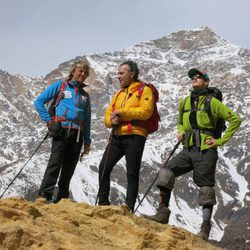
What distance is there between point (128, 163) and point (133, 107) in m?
1.02

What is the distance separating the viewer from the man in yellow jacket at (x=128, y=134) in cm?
982

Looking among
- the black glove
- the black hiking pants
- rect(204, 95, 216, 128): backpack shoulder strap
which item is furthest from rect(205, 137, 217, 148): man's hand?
the black glove

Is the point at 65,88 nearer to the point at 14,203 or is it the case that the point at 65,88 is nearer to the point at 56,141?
the point at 56,141

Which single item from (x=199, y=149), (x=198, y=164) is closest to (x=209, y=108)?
(x=199, y=149)

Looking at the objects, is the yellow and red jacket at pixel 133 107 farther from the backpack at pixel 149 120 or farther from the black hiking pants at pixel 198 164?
the black hiking pants at pixel 198 164

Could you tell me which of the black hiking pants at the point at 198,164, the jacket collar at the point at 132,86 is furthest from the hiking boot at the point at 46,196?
the jacket collar at the point at 132,86

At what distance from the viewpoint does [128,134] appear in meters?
9.98

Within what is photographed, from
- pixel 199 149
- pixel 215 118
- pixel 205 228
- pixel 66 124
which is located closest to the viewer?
pixel 205 228

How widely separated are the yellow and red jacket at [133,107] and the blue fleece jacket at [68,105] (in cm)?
61

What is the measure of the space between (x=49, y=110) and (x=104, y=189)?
2.01m

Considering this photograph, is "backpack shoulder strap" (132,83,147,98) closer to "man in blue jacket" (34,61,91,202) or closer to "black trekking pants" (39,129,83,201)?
"man in blue jacket" (34,61,91,202)

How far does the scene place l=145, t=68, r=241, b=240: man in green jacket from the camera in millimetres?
9305

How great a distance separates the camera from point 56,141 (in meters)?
10.4

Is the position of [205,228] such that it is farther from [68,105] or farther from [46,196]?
[68,105]
